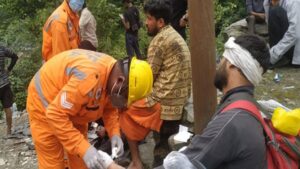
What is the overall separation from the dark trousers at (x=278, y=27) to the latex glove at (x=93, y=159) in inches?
201

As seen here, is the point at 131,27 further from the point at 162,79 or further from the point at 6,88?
the point at 162,79

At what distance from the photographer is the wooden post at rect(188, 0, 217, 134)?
135 inches

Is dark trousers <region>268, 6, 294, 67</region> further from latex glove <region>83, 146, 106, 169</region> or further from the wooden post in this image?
latex glove <region>83, 146, 106, 169</region>

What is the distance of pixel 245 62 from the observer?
235 cm

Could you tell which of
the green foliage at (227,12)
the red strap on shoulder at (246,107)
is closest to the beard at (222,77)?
the red strap on shoulder at (246,107)

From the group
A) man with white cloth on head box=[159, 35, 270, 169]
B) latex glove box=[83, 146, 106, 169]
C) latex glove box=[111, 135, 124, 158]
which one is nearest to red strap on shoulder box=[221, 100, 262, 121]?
man with white cloth on head box=[159, 35, 270, 169]

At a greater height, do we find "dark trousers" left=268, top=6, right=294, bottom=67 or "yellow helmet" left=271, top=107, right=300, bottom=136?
"yellow helmet" left=271, top=107, right=300, bottom=136

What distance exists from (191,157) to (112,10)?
Answer: 35.9ft

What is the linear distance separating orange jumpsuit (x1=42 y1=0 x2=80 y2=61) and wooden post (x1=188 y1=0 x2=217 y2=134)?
2005 millimetres

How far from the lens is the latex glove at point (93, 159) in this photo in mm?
3170

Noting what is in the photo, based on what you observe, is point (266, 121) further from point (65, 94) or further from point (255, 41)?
point (65, 94)

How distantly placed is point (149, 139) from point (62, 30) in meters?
1.60

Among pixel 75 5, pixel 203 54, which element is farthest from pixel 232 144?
pixel 75 5

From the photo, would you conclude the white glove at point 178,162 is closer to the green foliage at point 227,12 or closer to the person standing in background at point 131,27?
the person standing in background at point 131,27
